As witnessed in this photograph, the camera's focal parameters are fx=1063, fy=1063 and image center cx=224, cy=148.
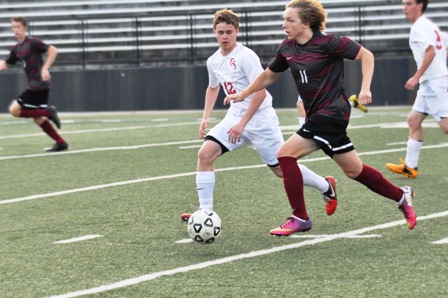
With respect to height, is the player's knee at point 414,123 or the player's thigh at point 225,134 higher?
the player's thigh at point 225,134

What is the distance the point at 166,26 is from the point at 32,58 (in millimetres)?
10712

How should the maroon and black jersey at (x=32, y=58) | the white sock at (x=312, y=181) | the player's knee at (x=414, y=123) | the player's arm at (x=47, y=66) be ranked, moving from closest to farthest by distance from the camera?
1. the white sock at (x=312, y=181)
2. the player's knee at (x=414, y=123)
3. the player's arm at (x=47, y=66)
4. the maroon and black jersey at (x=32, y=58)

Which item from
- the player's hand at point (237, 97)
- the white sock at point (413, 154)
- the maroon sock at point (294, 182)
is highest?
the player's hand at point (237, 97)

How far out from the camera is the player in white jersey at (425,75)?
1060 centimetres

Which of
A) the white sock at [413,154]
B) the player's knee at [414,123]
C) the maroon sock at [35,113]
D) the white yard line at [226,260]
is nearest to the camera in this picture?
the white yard line at [226,260]

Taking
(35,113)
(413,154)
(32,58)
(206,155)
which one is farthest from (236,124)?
(32,58)

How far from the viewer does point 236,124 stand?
8.00 meters

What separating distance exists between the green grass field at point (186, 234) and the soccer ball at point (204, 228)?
77mm

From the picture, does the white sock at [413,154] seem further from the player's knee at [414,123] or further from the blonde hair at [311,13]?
the blonde hair at [311,13]

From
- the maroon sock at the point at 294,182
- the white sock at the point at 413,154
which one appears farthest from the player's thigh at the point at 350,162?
the white sock at the point at 413,154

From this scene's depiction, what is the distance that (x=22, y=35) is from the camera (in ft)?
50.2

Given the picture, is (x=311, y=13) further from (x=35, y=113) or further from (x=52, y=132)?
(x=35, y=113)

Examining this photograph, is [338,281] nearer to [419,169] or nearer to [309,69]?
[309,69]

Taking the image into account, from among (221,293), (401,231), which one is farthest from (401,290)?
(401,231)
